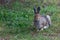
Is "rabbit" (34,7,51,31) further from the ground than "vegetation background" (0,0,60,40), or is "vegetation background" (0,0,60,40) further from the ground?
"rabbit" (34,7,51,31)

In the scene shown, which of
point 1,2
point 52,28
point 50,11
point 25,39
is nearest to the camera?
point 25,39

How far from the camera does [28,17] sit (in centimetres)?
945

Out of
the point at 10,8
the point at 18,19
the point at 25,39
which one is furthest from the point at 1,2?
the point at 25,39

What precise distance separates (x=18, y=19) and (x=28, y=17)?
54 centimetres

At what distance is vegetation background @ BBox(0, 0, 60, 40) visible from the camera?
737 cm

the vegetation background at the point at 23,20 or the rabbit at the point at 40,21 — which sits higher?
the rabbit at the point at 40,21

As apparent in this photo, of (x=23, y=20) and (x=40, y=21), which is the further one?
(x=23, y=20)

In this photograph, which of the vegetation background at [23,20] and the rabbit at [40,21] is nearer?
the vegetation background at [23,20]

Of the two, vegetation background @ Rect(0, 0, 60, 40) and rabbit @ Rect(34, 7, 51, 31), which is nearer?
vegetation background @ Rect(0, 0, 60, 40)

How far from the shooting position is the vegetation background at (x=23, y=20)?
7371 millimetres

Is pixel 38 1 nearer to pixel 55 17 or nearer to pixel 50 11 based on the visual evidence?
pixel 50 11

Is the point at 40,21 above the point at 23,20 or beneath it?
above

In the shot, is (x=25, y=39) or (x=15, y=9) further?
(x=15, y=9)

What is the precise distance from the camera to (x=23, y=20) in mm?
8992
